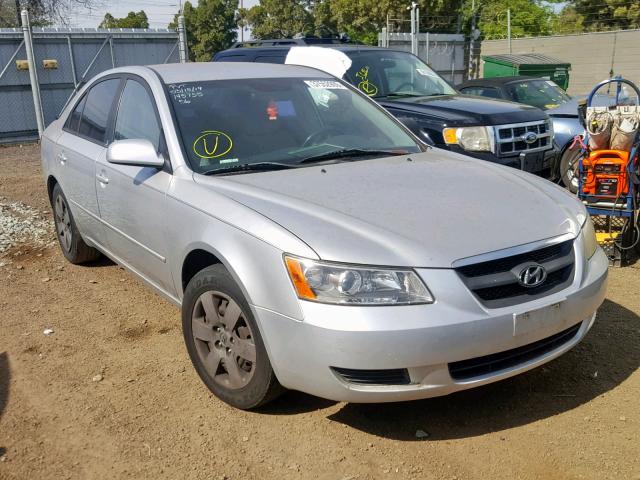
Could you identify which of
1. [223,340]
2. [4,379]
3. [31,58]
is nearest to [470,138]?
[223,340]

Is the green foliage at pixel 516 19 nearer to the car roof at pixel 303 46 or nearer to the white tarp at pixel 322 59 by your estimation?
the car roof at pixel 303 46

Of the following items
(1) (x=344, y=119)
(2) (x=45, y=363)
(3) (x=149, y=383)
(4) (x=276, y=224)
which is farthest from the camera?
(1) (x=344, y=119)

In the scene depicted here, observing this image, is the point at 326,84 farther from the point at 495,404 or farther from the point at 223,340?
the point at 495,404

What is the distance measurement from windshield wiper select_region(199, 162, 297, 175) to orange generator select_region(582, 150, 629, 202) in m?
3.17

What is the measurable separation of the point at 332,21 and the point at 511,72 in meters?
28.7

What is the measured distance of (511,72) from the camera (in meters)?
17.5

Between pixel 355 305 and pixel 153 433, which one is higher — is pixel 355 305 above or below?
above

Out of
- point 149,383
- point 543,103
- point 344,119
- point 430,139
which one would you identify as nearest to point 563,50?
point 543,103

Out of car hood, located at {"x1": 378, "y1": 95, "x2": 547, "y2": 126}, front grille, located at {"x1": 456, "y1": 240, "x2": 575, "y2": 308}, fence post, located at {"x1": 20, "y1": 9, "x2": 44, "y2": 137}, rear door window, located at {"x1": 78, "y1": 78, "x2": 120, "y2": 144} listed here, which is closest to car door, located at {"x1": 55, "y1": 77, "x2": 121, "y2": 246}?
rear door window, located at {"x1": 78, "y1": 78, "x2": 120, "y2": 144}

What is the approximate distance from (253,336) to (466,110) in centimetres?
452

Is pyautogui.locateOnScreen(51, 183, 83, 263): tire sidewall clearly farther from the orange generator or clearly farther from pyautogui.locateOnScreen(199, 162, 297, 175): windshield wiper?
the orange generator

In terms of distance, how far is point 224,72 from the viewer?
4.42 meters

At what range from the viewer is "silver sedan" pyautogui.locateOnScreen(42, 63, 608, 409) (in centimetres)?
280

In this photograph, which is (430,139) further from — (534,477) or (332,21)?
(332,21)
